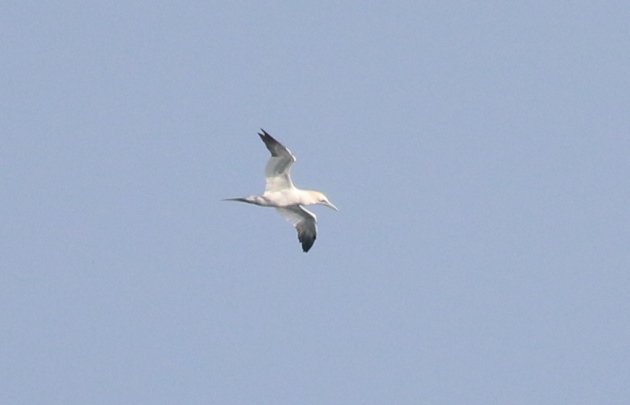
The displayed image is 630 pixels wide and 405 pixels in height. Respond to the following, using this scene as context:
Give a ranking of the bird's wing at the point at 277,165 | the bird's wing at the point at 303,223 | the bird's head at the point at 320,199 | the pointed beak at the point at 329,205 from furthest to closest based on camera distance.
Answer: the bird's wing at the point at 303,223, the pointed beak at the point at 329,205, the bird's head at the point at 320,199, the bird's wing at the point at 277,165

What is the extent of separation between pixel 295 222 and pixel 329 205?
4.66 feet

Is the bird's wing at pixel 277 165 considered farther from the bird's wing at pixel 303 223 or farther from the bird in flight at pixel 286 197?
the bird's wing at pixel 303 223

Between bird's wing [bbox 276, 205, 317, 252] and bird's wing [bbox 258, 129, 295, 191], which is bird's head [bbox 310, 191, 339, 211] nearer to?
bird's wing [bbox 276, 205, 317, 252]

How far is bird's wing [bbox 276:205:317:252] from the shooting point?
67.6m

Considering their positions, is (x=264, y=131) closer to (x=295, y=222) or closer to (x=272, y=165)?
(x=272, y=165)

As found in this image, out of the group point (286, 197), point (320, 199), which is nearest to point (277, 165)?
point (286, 197)

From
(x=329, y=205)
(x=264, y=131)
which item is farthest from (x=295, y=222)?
(x=264, y=131)

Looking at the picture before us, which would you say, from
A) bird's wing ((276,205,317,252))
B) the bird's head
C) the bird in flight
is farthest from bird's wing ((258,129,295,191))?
bird's wing ((276,205,317,252))

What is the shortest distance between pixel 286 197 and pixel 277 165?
1.55 m

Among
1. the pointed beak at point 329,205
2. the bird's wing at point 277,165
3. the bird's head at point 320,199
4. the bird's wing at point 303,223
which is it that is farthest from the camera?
the bird's wing at point 303,223

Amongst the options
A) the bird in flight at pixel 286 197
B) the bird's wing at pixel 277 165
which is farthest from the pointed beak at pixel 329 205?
the bird's wing at pixel 277 165

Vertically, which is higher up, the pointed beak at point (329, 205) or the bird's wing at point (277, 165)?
the pointed beak at point (329, 205)

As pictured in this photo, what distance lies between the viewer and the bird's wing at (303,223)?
222 ft

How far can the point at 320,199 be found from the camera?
220ft
